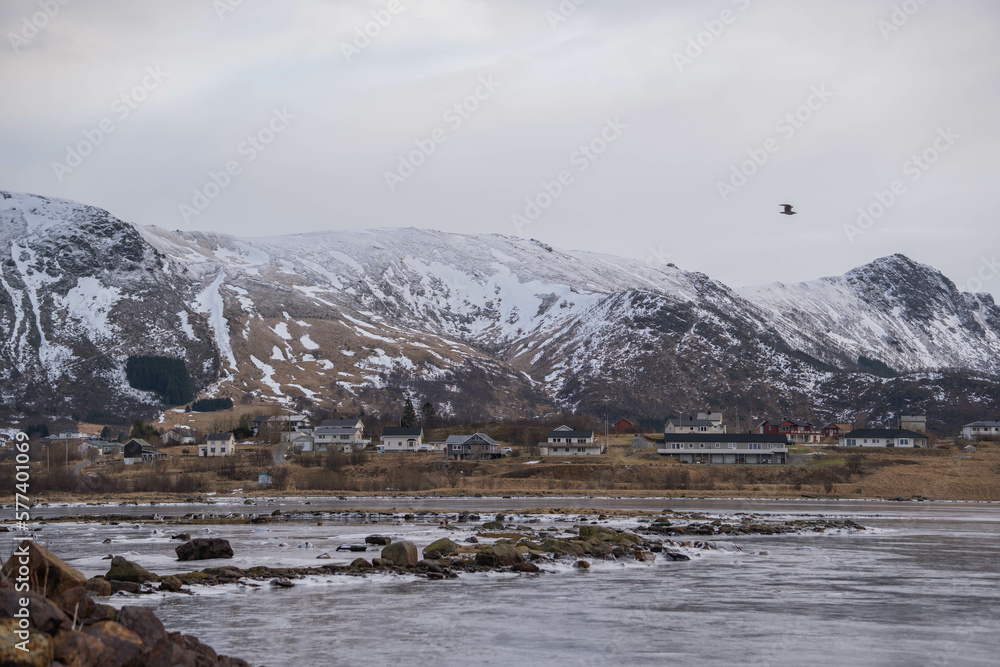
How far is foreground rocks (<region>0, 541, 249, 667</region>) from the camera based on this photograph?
62.7ft

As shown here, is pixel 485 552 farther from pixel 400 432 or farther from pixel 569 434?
pixel 400 432

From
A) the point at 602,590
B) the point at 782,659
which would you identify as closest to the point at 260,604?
the point at 602,590

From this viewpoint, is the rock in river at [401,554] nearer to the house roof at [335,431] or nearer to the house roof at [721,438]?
the house roof at [721,438]

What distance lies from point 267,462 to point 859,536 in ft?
260

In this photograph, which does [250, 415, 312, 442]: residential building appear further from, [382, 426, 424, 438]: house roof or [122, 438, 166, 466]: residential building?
[122, 438, 166, 466]: residential building

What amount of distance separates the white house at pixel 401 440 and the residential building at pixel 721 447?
111 ft

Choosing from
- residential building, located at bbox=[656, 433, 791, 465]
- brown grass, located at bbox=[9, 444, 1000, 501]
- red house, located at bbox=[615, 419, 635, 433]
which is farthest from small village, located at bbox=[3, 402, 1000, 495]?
red house, located at bbox=[615, 419, 635, 433]

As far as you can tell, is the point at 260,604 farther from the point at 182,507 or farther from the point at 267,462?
the point at 267,462

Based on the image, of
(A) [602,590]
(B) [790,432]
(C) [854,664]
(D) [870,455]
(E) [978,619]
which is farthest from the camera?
(B) [790,432]

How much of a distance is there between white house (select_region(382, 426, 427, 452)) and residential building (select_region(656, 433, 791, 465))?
3374 centimetres

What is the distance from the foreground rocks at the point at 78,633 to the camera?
19.1 meters

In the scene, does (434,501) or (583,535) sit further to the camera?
(434,501)

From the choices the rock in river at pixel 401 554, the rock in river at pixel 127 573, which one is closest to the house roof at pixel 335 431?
the rock in river at pixel 401 554

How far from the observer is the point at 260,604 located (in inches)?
1315
